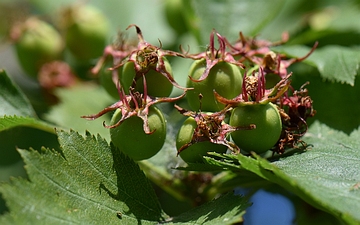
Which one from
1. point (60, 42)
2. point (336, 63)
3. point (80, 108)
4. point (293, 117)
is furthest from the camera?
point (60, 42)

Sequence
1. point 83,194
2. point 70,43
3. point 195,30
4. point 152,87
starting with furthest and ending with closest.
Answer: point 70,43
point 195,30
point 152,87
point 83,194

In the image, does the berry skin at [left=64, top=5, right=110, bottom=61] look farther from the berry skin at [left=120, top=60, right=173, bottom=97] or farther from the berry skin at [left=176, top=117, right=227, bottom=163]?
the berry skin at [left=176, top=117, right=227, bottom=163]

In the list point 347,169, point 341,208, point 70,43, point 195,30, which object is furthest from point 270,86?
point 70,43

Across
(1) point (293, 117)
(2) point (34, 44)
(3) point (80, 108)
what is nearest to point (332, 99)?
(1) point (293, 117)

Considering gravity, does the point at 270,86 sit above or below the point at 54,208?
above

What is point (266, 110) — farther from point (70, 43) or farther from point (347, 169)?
point (70, 43)

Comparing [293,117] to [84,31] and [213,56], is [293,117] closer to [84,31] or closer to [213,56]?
[213,56]

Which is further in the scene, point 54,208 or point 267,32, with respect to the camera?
point 267,32
